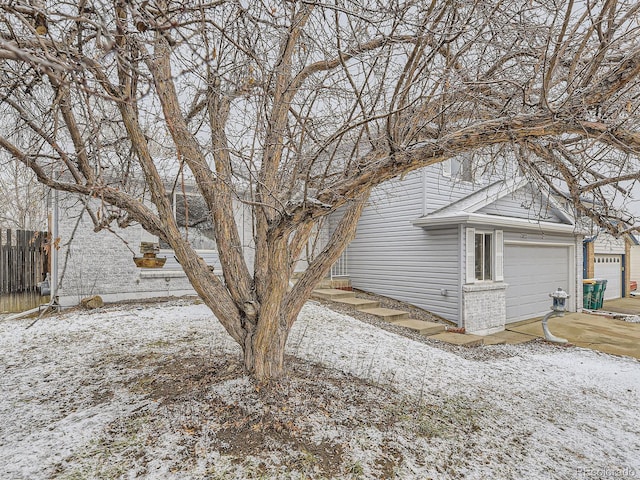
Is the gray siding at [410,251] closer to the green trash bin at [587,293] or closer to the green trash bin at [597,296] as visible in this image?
the green trash bin at [587,293]

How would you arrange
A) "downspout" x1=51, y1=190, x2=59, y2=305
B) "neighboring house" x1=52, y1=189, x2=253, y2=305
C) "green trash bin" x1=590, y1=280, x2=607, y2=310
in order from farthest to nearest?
"green trash bin" x1=590, y1=280, x2=607, y2=310 → "neighboring house" x1=52, y1=189, x2=253, y2=305 → "downspout" x1=51, y1=190, x2=59, y2=305

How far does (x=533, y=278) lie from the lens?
31.9 feet

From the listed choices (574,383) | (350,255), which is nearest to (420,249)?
(350,255)

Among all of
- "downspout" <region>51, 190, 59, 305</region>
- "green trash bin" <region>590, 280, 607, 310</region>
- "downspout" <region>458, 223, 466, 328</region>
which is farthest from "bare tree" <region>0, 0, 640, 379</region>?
"green trash bin" <region>590, 280, 607, 310</region>

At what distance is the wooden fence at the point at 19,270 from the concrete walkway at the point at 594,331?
1096 centimetres

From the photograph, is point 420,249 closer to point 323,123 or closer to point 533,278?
point 533,278

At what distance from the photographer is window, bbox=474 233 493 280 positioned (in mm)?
8305

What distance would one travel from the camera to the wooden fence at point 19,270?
7.46m

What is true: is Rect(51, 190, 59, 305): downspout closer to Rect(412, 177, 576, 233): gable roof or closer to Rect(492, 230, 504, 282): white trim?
Rect(412, 177, 576, 233): gable roof

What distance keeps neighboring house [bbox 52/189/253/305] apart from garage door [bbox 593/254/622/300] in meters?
13.0

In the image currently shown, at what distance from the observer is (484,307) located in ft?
26.6

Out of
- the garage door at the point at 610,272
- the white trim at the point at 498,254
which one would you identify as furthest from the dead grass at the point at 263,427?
the garage door at the point at 610,272

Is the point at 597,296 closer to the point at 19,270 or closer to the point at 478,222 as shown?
the point at 478,222

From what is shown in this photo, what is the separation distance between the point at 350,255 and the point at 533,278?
5071 millimetres
